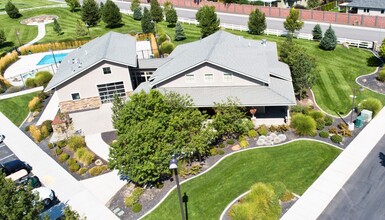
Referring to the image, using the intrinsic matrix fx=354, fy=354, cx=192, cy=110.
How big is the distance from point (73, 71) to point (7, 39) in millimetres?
46611

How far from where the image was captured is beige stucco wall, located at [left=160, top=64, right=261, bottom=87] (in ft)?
118

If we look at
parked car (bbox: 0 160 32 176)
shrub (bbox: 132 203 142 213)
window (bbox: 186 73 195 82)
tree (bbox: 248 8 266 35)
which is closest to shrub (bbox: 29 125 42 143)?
parked car (bbox: 0 160 32 176)

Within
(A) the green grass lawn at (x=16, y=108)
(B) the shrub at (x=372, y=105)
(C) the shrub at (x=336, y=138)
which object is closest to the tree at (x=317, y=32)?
(B) the shrub at (x=372, y=105)

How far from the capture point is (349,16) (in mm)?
63469

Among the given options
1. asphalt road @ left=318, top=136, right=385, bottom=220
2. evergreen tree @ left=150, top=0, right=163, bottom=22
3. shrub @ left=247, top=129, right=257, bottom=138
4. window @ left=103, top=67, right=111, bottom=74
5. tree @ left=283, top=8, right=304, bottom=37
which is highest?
evergreen tree @ left=150, top=0, right=163, bottom=22

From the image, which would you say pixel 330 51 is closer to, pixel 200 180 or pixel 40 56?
pixel 200 180

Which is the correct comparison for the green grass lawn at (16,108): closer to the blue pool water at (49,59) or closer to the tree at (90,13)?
the blue pool water at (49,59)

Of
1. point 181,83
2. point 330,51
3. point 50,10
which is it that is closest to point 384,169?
point 181,83

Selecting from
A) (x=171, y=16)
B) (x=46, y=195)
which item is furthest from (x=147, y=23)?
(x=46, y=195)

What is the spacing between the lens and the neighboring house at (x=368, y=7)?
210 ft

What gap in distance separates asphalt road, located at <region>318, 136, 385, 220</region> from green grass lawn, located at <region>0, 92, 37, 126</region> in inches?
1418

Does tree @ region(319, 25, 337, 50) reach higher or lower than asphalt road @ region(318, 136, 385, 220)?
higher

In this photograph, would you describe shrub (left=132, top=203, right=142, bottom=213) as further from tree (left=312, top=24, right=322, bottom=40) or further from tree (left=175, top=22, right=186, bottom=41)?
tree (left=312, top=24, right=322, bottom=40)

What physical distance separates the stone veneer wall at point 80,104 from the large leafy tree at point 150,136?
12.2 m
